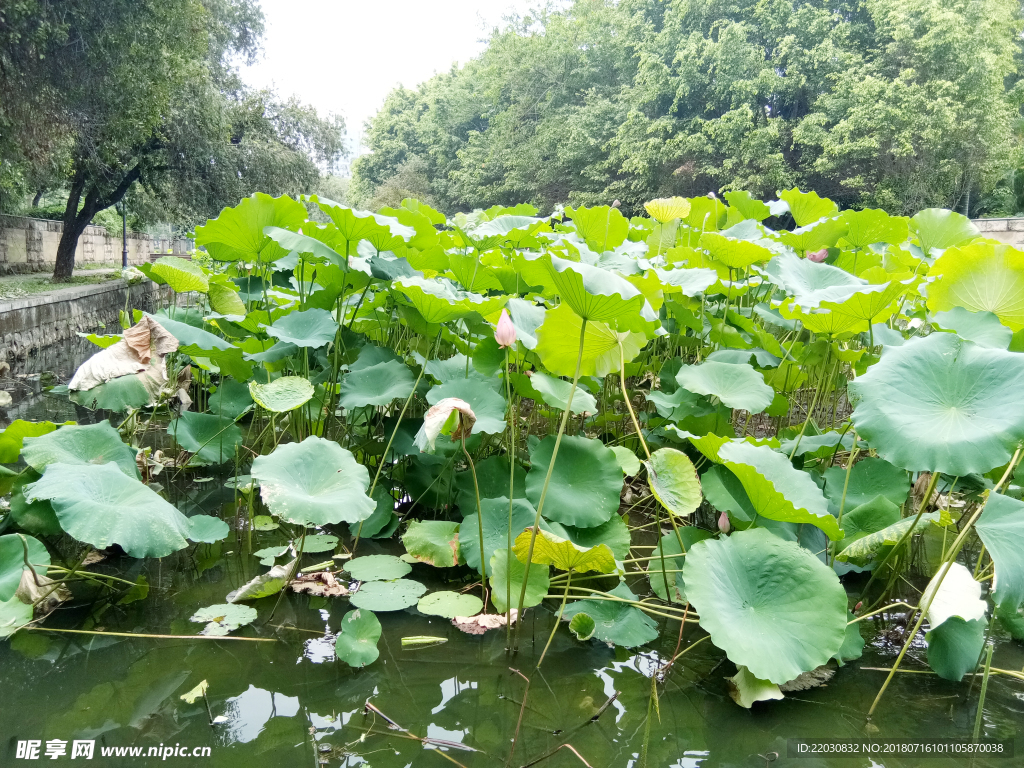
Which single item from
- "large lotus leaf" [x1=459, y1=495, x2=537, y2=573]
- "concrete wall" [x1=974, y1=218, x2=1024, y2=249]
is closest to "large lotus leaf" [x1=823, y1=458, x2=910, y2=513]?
"large lotus leaf" [x1=459, y1=495, x2=537, y2=573]

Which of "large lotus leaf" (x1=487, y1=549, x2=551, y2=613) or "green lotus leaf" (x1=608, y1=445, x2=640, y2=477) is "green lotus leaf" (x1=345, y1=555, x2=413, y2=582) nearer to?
"large lotus leaf" (x1=487, y1=549, x2=551, y2=613)

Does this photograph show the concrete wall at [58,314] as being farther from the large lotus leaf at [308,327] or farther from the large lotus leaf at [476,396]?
the large lotus leaf at [476,396]

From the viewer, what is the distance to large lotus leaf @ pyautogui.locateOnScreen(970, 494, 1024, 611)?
92 cm

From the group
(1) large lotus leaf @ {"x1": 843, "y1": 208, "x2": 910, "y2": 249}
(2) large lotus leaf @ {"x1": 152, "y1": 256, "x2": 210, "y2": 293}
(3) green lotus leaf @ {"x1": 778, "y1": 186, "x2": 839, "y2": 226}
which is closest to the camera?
(2) large lotus leaf @ {"x1": 152, "y1": 256, "x2": 210, "y2": 293}

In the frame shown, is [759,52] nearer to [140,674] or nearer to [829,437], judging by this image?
[829,437]

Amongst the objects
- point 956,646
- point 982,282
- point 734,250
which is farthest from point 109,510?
point 982,282

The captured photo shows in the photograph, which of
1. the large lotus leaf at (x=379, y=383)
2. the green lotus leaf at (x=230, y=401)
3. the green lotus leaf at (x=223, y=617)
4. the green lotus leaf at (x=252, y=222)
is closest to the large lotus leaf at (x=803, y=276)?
the large lotus leaf at (x=379, y=383)

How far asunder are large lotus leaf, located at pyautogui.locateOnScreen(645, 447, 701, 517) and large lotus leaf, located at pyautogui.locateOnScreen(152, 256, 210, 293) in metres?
1.65

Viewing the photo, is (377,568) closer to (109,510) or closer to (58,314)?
(109,510)

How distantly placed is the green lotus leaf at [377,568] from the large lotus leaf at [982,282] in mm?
1401

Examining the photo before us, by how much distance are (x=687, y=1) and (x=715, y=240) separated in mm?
21050

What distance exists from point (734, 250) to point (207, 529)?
5.34 ft

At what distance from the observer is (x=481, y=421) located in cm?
148

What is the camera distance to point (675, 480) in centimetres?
133
